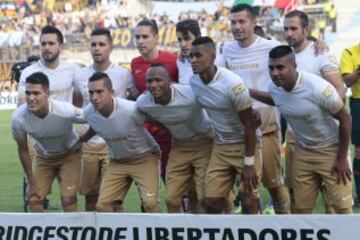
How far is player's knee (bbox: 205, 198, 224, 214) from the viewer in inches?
339

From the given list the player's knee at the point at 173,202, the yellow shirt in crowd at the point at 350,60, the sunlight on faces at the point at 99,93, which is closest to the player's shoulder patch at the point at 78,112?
the sunlight on faces at the point at 99,93

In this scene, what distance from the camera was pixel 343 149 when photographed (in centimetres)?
790

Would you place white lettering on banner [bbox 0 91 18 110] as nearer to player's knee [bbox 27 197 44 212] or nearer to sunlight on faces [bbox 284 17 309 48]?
player's knee [bbox 27 197 44 212]

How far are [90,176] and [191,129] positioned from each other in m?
1.57

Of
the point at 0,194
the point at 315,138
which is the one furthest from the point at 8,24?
the point at 315,138

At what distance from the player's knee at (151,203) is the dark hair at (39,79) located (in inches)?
59.9

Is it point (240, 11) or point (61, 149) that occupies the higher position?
point (240, 11)

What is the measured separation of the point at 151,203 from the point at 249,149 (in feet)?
3.99

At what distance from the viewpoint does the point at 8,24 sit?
37.7 m

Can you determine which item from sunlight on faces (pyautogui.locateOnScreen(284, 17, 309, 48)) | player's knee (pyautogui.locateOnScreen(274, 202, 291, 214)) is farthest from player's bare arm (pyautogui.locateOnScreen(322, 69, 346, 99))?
player's knee (pyautogui.locateOnScreen(274, 202, 291, 214))

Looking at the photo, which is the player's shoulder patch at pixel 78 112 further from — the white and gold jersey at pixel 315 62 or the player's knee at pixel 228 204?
the white and gold jersey at pixel 315 62

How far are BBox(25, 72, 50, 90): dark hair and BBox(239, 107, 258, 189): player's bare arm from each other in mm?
2087

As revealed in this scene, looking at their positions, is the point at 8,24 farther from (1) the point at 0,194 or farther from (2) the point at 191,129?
(2) the point at 191,129

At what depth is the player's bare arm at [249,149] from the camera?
27.0ft
